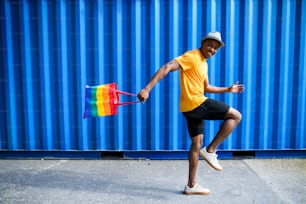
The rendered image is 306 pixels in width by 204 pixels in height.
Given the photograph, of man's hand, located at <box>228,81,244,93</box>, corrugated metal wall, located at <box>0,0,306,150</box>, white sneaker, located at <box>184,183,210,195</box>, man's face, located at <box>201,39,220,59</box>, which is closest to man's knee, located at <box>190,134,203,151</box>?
white sneaker, located at <box>184,183,210,195</box>

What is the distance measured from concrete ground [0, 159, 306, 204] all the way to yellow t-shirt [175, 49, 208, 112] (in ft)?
3.35

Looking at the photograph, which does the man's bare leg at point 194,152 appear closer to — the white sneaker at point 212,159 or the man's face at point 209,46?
the white sneaker at point 212,159

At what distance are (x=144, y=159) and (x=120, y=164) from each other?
378 mm

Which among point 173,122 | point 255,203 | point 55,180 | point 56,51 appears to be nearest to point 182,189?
point 255,203

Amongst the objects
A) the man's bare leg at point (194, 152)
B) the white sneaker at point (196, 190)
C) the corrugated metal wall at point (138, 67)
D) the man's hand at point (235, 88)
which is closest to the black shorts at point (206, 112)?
the man's bare leg at point (194, 152)

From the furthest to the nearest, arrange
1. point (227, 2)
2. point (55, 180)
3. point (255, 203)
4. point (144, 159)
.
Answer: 1. point (144, 159)
2. point (227, 2)
3. point (55, 180)
4. point (255, 203)

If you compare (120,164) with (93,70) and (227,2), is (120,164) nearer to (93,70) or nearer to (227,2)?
(93,70)

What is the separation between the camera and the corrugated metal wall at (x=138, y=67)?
5012 millimetres

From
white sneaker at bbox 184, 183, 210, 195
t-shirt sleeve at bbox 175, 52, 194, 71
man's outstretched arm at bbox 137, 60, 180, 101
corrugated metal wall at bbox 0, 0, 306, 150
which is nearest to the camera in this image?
man's outstretched arm at bbox 137, 60, 180, 101

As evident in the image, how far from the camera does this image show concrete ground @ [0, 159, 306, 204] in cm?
394

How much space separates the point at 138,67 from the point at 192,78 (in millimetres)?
1450

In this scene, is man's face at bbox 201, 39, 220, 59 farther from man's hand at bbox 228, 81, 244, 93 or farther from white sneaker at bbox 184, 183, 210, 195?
white sneaker at bbox 184, 183, 210, 195

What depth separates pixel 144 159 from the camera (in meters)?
5.30

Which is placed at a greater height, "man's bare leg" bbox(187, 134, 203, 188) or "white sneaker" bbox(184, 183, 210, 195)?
"man's bare leg" bbox(187, 134, 203, 188)
